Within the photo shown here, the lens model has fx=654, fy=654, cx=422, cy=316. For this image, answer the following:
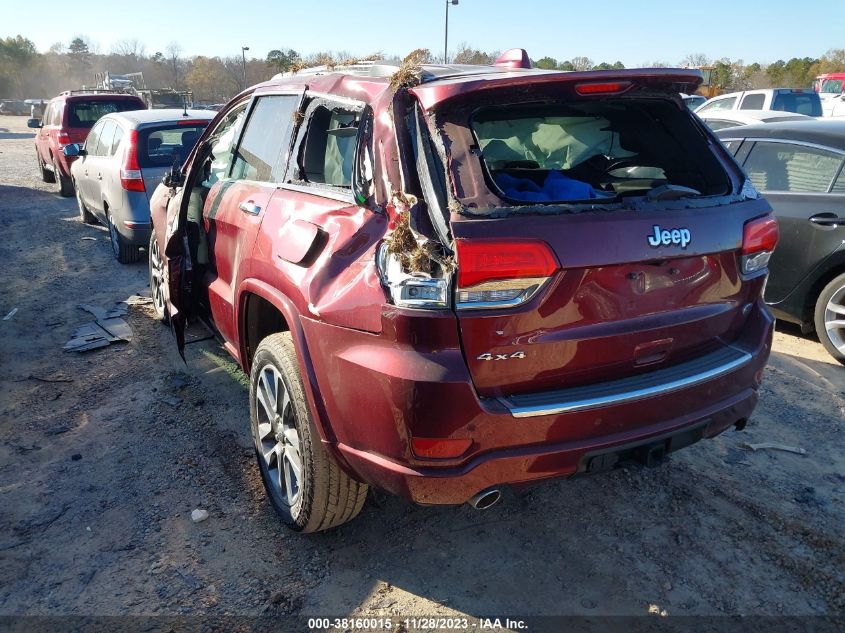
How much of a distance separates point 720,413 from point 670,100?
134 centimetres

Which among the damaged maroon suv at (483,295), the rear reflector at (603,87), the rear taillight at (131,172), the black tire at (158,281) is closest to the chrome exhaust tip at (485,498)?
the damaged maroon suv at (483,295)

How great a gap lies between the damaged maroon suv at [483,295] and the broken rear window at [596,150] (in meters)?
0.02

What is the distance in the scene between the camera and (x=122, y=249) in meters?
7.54

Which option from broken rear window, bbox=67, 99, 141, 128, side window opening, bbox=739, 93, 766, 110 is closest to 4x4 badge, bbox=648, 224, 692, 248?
broken rear window, bbox=67, 99, 141, 128

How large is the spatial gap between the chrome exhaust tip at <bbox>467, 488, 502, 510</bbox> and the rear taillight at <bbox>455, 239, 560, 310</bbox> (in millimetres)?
648

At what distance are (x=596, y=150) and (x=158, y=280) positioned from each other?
12.3 ft

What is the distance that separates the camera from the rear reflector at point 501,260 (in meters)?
2.07

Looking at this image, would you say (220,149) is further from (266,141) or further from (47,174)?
(47,174)

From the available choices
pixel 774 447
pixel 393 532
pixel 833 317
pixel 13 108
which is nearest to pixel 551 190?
pixel 393 532

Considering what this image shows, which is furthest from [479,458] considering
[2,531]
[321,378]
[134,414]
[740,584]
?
[134,414]

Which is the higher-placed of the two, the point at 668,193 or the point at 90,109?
the point at 668,193

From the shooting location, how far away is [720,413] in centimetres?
258

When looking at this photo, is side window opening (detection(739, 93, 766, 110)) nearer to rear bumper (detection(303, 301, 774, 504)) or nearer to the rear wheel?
the rear wheel

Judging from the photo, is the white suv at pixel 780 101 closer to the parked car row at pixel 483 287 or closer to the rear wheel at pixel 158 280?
the rear wheel at pixel 158 280
